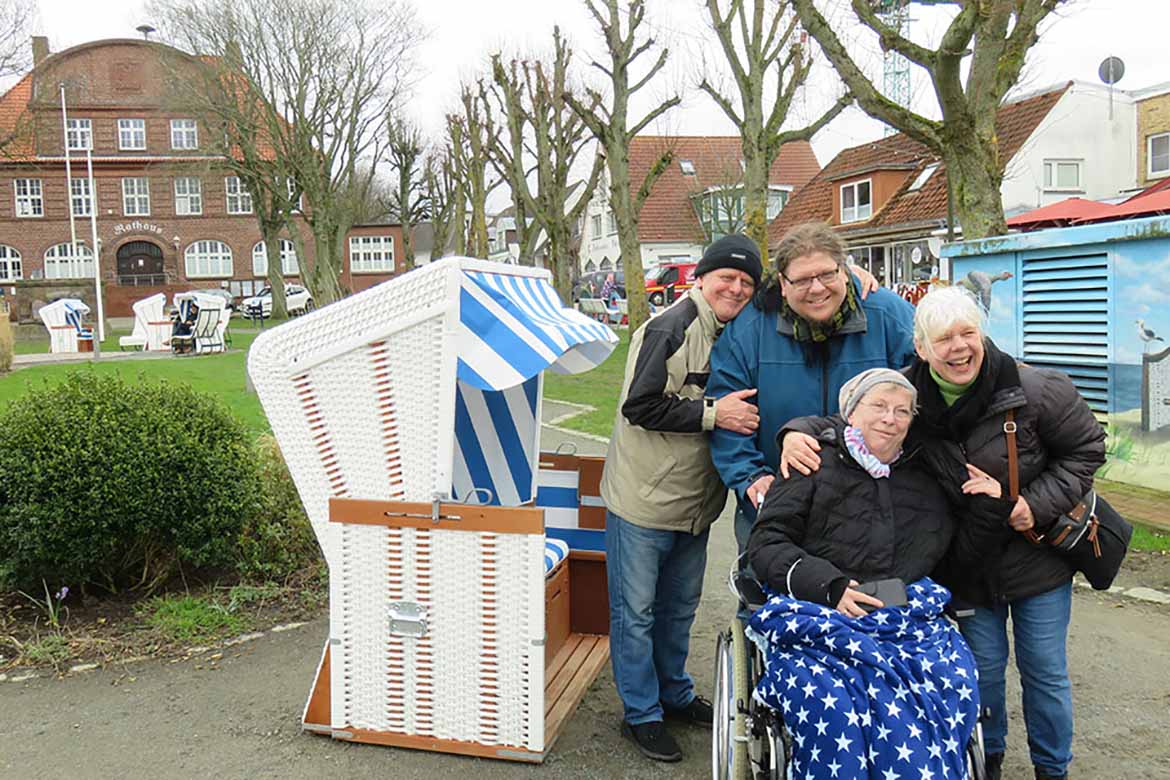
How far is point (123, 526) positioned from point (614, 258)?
54.9 m

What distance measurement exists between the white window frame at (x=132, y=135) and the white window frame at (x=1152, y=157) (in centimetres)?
4879

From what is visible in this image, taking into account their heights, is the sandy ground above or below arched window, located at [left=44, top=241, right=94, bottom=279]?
below

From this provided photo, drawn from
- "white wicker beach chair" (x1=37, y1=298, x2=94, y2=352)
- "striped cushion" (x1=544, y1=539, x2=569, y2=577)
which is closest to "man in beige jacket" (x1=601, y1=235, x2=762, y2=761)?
"striped cushion" (x1=544, y1=539, x2=569, y2=577)

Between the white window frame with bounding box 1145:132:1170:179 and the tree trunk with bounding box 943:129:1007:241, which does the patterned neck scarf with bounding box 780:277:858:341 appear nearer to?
the tree trunk with bounding box 943:129:1007:241

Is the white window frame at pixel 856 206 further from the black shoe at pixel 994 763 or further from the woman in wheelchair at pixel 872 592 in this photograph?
the woman in wheelchair at pixel 872 592

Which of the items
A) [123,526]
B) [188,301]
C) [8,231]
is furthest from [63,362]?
[8,231]

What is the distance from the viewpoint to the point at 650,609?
12.7ft

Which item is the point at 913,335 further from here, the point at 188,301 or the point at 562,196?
the point at 188,301

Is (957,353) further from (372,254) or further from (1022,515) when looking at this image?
(372,254)

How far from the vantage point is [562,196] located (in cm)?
2706

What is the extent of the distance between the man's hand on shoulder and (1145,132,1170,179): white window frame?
3467 cm

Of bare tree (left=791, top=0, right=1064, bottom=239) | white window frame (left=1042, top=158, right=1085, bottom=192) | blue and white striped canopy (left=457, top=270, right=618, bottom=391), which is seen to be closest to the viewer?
blue and white striped canopy (left=457, top=270, right=618, bottom=391)

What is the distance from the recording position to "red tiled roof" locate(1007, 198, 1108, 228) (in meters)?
10.4

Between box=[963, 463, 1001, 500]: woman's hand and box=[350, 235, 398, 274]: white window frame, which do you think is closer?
box=[963, 463, 1001, 500]: woman's hand
